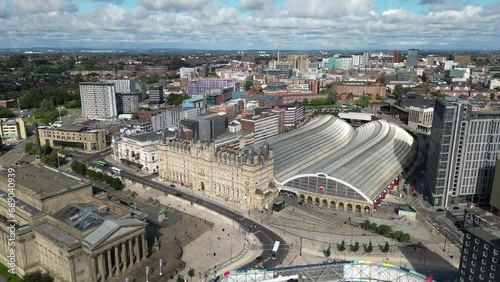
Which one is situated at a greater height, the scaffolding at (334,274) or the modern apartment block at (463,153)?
the modern apartment block at (463,153)

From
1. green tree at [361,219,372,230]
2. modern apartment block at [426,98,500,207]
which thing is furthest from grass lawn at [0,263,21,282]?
modern apartment block at [426,98,500,207]

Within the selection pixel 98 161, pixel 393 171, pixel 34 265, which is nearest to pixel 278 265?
pixel 34 265

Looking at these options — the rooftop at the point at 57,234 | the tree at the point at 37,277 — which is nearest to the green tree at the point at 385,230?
the rooftop at the point at 57,234

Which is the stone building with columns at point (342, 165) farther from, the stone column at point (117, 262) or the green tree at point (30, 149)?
the green tree at point (30, 149)

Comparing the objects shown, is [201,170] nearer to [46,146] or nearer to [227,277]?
[227,277]

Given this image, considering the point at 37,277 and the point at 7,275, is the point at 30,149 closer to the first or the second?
the point at 7,275
